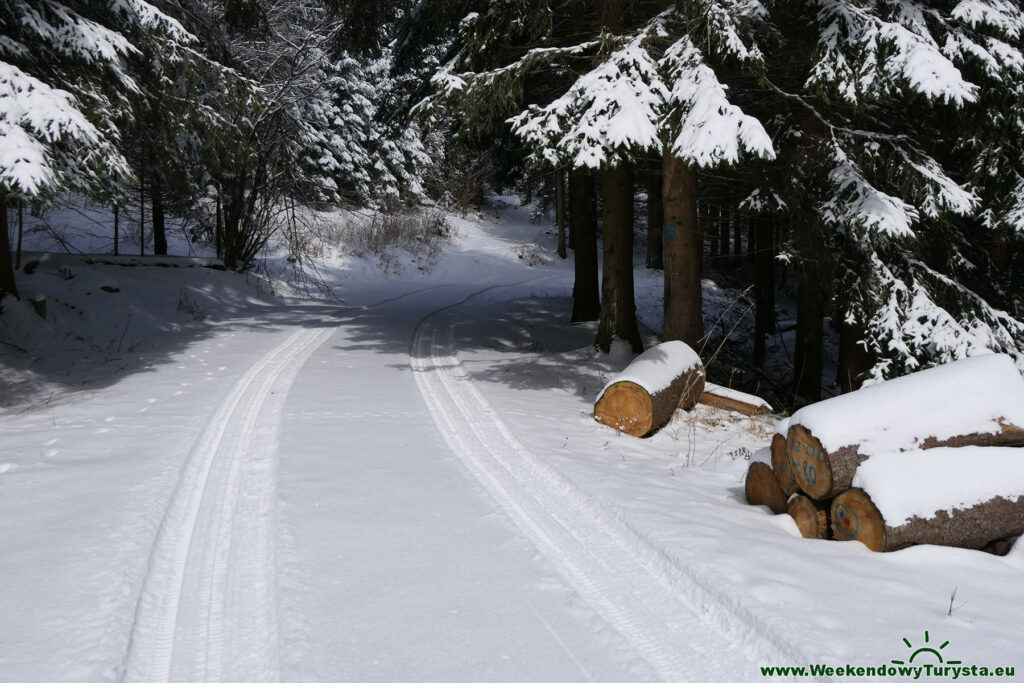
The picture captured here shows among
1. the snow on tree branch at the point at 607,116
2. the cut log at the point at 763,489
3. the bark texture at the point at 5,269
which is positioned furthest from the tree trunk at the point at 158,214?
the cut log at the point at 763,489

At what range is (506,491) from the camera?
550cm

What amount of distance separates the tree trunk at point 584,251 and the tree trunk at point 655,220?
1.45 m

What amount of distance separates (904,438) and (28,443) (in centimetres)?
749

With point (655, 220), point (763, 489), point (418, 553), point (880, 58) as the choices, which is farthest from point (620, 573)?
point (655, 220)

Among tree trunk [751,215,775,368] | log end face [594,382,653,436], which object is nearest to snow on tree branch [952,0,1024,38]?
log end face [594,382,653,436]

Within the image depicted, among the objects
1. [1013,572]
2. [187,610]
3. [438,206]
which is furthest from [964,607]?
[438,206]

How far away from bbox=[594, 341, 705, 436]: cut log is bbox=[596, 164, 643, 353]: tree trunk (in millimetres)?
2990

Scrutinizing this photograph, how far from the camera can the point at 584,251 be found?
1503cm

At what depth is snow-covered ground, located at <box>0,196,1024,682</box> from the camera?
10.8 ft

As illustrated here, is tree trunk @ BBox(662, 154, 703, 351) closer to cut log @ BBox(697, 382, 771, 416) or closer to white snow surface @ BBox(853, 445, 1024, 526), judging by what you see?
cut log @ BBox(697, 382, 771, 416)

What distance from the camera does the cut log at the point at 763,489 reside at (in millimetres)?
5305

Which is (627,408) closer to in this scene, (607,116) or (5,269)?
(607,116)

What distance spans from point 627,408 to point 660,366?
75 centimetres

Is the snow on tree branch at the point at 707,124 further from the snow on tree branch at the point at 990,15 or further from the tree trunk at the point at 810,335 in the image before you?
the tree trunk at the point at 810,335
